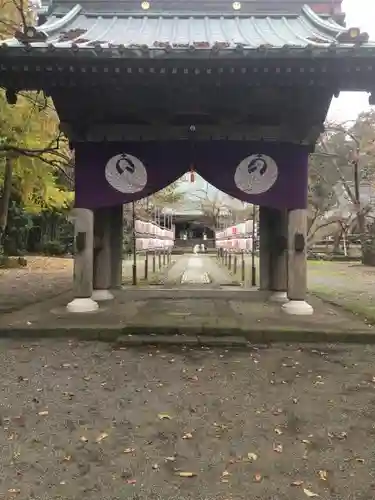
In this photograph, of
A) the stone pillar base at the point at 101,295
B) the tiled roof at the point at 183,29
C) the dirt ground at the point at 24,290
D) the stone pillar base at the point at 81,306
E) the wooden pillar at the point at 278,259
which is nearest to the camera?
the tiled roof at the point at 183,29

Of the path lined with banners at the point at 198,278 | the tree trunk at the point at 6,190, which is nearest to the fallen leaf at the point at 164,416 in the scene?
the path lined with banners at the point at 198,278

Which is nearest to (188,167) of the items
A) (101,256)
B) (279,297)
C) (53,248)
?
(101,256)

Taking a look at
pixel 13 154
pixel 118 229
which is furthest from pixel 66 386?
pixel 13 154

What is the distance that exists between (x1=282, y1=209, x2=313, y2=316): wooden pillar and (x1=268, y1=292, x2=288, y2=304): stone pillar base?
5.38 ft

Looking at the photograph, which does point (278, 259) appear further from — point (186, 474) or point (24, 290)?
point (186, 474)

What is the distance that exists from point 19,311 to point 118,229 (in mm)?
3174

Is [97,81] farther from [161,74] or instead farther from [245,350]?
[245,350]

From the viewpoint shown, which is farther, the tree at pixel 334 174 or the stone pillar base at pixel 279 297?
the tree at pixel 334 174

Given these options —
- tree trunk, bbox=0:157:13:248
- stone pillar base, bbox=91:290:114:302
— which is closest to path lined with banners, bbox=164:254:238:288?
stone pillar base, bbox=91:290:114:302

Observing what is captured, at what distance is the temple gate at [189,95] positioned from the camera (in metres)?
6.53

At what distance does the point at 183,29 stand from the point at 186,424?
6.89 m

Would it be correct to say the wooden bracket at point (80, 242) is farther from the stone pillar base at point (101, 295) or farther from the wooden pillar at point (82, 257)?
the stone pillar base at point (101, 295)

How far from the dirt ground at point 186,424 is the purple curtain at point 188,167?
2893 millimetres

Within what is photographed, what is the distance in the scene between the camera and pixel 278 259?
33.1ft
